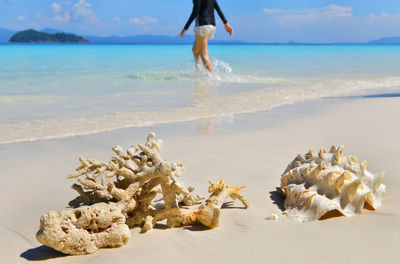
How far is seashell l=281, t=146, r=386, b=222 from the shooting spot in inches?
93.6

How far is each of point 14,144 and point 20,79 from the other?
7643 mm

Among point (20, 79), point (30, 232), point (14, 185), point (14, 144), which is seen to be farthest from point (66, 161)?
point (20, 79)

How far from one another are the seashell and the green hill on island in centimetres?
10181

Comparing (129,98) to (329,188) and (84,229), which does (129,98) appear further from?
(84,229)

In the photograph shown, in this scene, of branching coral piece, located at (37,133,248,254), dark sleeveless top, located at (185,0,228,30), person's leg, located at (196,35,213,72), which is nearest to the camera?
branching coral piece, located at (37,133,248,254)

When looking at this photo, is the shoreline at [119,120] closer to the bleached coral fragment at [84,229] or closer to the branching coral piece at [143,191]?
the branching coral piece at [143,191]

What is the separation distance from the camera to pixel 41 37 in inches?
3799

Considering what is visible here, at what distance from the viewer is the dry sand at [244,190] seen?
1996 mm

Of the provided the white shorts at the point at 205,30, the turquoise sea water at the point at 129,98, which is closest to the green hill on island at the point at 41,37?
the turquoise sea water at the point at 129,98

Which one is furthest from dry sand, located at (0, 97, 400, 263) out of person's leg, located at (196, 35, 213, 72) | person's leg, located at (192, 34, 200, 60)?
person's leg, located at (192, 34, 200, 60)

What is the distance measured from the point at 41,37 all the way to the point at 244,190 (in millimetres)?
102481

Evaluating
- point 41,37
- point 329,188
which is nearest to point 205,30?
point 329,188

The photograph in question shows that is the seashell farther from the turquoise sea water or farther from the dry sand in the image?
the turquoise sea water

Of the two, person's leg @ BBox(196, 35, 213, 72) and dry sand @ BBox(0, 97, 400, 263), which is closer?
dry sand @ BBox(0, 97, 400, 263)
